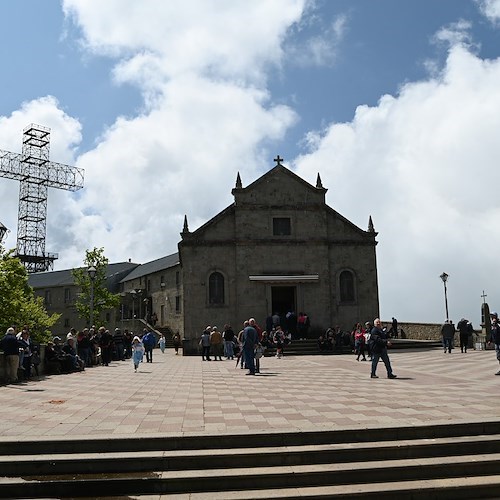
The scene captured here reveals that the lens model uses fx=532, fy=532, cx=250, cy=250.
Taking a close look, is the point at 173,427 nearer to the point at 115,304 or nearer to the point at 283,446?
the point at 283,446

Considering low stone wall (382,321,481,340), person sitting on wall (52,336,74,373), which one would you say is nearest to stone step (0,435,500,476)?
person sitting on wall (52,336,74,373)

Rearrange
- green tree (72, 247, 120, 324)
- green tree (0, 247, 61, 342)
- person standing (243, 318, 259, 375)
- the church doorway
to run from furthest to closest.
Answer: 1. green tree (72, 247, 120, 324)
2. the church doorway
3. green tree (0, 247, 61, 342)
4. person standing (243, 318, 259, 375)

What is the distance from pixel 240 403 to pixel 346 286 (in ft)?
87.3

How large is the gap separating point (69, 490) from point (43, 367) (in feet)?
47.2

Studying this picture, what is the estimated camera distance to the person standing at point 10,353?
15586 mm

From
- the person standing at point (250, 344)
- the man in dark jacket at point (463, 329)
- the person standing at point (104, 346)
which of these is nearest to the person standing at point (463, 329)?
the man in dark jacket at point (463, 329)

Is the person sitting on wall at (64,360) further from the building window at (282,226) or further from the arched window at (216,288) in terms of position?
the building window at (282,226)

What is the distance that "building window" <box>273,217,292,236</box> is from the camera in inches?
1436

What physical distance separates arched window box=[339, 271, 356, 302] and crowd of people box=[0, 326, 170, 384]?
1447cm

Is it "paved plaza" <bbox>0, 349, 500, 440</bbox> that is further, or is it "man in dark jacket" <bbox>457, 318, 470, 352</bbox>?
"man in dark jacket" <bbox>457, 318, 470, 352</bbox>

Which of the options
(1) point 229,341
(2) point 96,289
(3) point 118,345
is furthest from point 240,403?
(2) point 96,289

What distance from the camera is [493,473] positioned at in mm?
7254

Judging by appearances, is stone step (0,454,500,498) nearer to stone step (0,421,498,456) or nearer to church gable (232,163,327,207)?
stone step (0,421,498,456)

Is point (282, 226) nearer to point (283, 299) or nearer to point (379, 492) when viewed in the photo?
point (283, 299)
